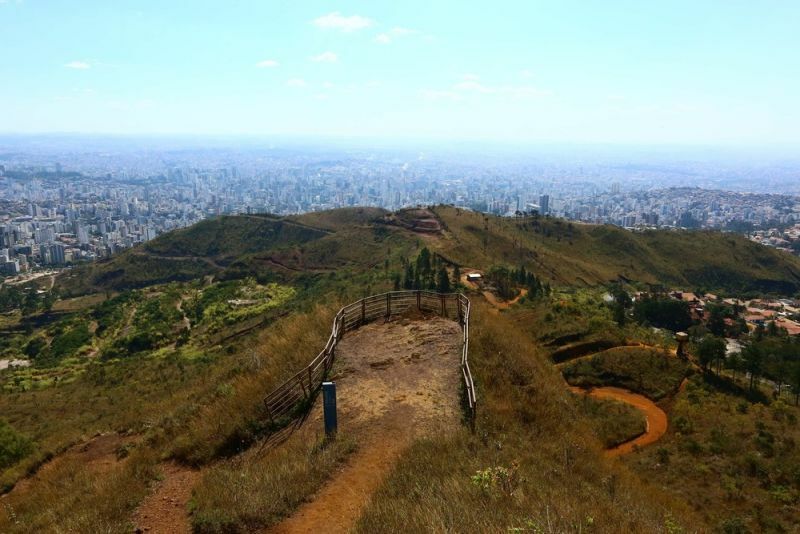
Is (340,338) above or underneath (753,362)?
above

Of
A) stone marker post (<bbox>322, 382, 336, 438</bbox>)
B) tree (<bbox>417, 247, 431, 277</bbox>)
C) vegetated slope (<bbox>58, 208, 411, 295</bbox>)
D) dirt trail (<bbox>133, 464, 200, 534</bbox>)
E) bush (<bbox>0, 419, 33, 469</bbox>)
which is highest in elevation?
stone marker post (<bbox>322, 382, 336, 438</bbox>)

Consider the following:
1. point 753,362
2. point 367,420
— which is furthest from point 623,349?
point 367,420

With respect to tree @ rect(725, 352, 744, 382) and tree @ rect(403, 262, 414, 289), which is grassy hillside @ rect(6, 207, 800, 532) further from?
tree @ rect(725, 352, 744, 382)

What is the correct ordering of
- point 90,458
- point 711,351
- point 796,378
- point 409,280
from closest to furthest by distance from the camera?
point 90,458 → point 711,351 → point 796,378 → point 409,280

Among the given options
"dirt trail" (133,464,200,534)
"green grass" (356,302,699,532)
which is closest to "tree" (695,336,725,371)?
"green grass" (356,302,699,532)

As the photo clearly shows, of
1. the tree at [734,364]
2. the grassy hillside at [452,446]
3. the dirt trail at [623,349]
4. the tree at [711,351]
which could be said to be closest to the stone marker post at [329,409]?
the grassy hillside at [452,446]

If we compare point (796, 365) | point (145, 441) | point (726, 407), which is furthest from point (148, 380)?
point (796, 365)

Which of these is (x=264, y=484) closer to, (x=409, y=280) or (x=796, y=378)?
(x=796, y=378)
